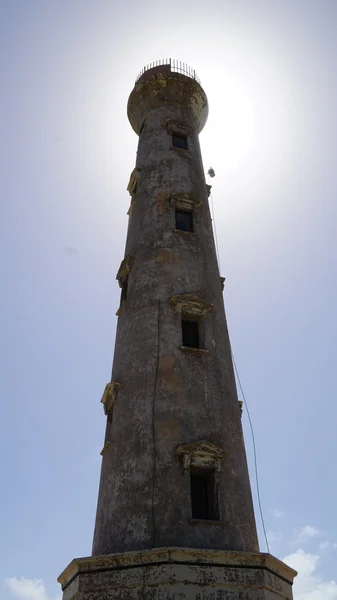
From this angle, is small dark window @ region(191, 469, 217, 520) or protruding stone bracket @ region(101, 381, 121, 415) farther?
protruding stone bracket @ region(101, 381, 121, 415)

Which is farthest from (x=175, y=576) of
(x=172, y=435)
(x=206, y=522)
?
(x=172, y=435)

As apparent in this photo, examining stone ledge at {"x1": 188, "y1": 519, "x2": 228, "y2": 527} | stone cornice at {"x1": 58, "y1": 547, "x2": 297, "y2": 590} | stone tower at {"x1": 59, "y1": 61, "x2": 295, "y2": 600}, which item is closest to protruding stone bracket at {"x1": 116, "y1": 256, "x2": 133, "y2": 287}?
stone tower at {"x1": 59, "y1": 61, "x2": 295, "y2": 600}

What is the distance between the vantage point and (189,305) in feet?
65.3

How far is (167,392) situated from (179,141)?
13286 mm

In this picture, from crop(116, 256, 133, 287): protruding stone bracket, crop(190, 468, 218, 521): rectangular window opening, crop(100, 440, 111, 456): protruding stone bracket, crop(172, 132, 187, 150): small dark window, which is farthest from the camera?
crop(172, 132, 187, 150): small dark window

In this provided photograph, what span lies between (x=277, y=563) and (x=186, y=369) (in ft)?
20.0

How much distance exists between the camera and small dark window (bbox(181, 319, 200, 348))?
19.8 meters

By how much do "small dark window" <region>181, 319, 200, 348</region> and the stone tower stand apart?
5 centimetres

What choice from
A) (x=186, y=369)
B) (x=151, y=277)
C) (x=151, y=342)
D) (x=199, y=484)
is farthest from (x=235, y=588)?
(x=151, y=277)

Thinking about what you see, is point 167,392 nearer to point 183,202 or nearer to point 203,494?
point 203,494

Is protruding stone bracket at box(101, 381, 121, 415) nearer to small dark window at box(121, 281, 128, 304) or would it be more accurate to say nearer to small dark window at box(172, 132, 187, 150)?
small dark window at box(121, 281, 128, 304)

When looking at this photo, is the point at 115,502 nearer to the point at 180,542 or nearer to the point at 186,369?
the point at 180,542

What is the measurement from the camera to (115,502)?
54.5ft

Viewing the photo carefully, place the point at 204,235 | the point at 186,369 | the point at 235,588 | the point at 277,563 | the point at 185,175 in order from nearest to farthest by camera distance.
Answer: the point at 235,588
the point at 277,563
the point at 186,369
the point at 204,235
the point at 185,175
